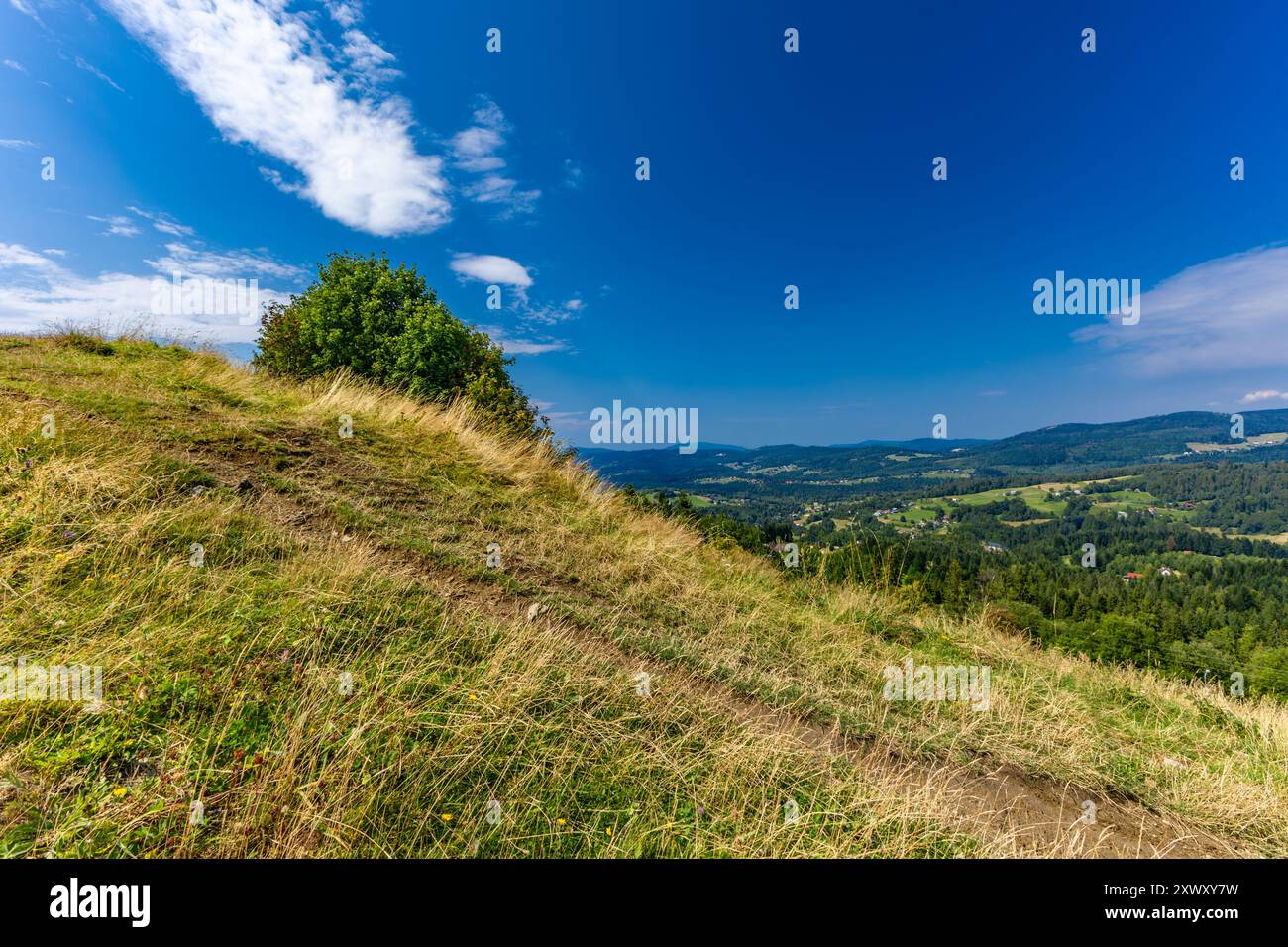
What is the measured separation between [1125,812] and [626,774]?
170 inches

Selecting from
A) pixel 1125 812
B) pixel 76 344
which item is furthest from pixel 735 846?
pixel 76 344

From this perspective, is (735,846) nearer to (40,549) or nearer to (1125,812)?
(1125,812)

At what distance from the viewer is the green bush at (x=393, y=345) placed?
15109 mm

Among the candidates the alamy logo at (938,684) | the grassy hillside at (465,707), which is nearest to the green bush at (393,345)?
the grassy hillside at (465,707)

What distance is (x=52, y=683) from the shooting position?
106 inches

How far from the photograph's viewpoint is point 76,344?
13508mm

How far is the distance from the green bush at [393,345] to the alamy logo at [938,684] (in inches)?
447
